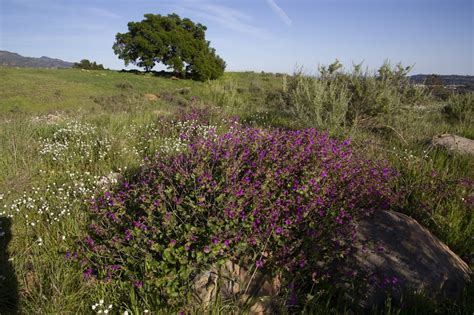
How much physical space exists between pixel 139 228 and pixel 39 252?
999mm

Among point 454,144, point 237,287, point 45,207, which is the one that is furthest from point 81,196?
point 454,144

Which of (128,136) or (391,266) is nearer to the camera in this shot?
(391,266)

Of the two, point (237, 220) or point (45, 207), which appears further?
point (45, 207)

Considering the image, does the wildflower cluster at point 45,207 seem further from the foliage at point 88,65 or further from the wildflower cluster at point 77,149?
the foliage at point 88,65

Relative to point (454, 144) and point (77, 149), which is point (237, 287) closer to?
point (77, 149)

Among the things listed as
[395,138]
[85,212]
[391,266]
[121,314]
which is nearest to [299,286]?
[391,266]

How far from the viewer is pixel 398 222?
277 centimetres

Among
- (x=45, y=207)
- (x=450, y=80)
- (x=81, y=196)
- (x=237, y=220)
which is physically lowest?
(x=45, y=207)

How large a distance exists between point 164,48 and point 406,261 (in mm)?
24615

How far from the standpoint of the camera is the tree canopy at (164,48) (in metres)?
23.9

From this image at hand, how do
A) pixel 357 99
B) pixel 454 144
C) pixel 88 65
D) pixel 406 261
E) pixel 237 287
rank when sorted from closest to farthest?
1. pixel 237 287
2. pixel 406 261
3. pixel 454 144
4. pixel 357 99
5. pixel 88 65

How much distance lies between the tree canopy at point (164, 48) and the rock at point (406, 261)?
23.0 m

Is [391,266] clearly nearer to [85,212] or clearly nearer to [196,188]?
[196,188]

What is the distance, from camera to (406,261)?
8.04 ft
